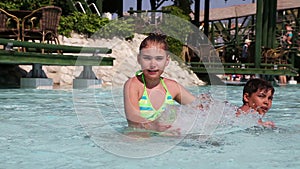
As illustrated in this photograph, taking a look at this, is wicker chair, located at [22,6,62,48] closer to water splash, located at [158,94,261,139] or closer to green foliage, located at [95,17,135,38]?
green foliage, located at [95,17,135,38]

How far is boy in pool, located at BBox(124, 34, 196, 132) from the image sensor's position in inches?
119

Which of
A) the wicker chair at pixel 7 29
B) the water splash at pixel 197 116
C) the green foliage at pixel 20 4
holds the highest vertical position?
the green foliage at pixel 20 4

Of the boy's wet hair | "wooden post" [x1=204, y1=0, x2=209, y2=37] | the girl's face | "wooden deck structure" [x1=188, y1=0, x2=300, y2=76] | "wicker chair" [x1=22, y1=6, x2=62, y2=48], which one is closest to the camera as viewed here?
the girl's face

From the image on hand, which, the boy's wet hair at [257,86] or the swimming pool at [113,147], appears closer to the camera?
the swimming pool at [113,147]

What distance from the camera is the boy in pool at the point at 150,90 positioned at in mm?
3012

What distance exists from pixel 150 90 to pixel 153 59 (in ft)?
1.20

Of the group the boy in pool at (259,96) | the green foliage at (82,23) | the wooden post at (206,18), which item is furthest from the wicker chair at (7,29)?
the wooden post at (206,18)

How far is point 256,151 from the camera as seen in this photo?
287cm

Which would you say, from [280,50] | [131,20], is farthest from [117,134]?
[280,50]

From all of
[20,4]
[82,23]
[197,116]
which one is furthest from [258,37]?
[197,116]

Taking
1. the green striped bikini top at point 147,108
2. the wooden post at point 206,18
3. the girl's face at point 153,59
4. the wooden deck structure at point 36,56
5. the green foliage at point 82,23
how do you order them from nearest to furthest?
the girl's face at point 153,59
the green striped bikini top at point 147,108
the wooden deck structure at point 36,56
the green foliage at point 82,23
the wooden post at point 206,18

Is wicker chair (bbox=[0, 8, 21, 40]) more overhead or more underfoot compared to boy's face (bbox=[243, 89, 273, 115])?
more overhead

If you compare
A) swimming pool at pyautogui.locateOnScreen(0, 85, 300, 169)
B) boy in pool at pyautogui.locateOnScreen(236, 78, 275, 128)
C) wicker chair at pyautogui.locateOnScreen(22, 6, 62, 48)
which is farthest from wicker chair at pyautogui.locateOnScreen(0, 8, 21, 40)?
boy in pool at pyautogui.locateOnScreen(236, 78, 275, 128)

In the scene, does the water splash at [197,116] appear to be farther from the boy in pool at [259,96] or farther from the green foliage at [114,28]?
the green foliage at [114,28]
